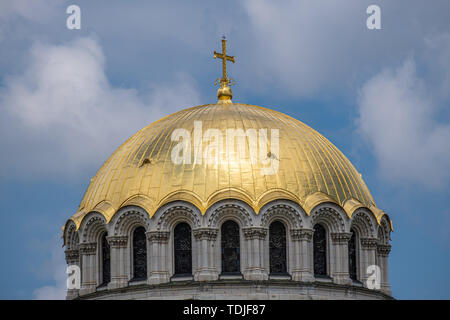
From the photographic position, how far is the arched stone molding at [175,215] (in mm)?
54094

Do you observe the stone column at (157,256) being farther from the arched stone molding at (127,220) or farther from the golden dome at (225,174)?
the golden dome at (225,174)

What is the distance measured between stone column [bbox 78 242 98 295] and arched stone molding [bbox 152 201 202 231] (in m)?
3.51

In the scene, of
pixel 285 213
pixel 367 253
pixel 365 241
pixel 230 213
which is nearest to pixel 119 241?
pixel 230 213

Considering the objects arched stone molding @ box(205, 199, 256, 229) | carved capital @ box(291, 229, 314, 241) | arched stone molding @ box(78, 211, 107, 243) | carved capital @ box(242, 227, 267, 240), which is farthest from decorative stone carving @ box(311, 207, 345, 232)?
arched stone molding @ box(78, 211, 107, 243)

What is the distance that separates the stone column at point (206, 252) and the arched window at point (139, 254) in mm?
2347

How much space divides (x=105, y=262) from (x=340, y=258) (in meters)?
9.42

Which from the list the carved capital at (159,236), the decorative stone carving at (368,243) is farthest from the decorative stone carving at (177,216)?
the decorative stone carving at (368,243)

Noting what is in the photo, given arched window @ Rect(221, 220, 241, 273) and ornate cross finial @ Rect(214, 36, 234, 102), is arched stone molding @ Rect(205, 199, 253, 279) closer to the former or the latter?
arched window @ Rect(221, 220, 241, 273)

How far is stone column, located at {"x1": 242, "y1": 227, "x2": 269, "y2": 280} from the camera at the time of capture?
5353 centimetres
